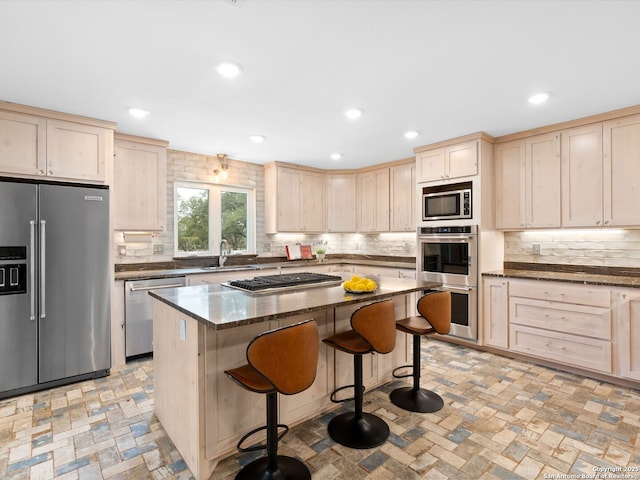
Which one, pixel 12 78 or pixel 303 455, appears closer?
pixel 303 455

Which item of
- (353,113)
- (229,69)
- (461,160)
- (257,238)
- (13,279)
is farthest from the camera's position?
(257,238)

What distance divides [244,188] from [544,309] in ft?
14.3

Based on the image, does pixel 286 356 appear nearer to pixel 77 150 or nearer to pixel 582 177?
pixel 77 150

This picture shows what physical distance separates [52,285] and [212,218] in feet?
7.51

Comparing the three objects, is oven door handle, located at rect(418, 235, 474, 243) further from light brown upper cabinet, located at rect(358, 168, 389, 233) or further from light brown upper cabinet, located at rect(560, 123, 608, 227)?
light brown upper cabinet, located at rect(358, 168, 389, 233)

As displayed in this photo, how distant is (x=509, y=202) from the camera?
405 cm

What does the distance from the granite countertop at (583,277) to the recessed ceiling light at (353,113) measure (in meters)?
2.39

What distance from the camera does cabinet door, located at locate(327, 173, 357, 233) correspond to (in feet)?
19.7

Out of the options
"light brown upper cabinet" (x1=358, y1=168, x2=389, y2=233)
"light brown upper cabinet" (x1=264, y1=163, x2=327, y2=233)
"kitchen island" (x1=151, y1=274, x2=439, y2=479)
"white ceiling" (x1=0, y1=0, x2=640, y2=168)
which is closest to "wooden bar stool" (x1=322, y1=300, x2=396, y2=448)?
"kitchen island" (x1=151, y1=274, x2=439, y2=479)

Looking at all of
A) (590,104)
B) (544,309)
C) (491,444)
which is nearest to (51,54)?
(491,444)

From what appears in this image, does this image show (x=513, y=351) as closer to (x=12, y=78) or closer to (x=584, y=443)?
(x=584, y=443)

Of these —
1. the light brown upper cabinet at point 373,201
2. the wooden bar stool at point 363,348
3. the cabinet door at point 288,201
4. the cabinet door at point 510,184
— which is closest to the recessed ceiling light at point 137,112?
the cabinet door at point 288,201

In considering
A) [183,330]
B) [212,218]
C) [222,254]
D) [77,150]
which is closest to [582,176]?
[183,330]

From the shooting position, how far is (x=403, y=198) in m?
5.31
